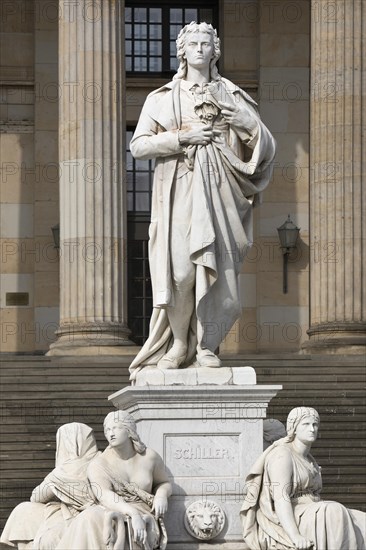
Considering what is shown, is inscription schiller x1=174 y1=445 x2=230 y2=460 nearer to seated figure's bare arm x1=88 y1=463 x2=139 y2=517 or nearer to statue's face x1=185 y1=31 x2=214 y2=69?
seated figure's bare arm x1=88 y1=463 x2=139 y2=517

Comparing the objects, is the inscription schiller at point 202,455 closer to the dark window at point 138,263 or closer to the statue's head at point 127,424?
the statue's head at point 127,424

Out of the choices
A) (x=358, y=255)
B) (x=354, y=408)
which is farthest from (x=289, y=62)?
(x=354, y=408)

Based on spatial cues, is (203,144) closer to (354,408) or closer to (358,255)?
(354,408)

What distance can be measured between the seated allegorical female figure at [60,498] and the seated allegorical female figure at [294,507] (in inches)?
42.4

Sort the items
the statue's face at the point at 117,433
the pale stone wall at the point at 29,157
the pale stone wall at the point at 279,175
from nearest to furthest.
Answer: the statue's face at the point at 117,433, the pale stone wall at the point at 279,175, the pale stone wall at the point at 29,157

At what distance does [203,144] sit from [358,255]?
23.4 meters

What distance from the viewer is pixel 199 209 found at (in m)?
13.2

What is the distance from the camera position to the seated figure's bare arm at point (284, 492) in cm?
1244

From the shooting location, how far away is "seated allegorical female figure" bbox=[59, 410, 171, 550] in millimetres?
12188

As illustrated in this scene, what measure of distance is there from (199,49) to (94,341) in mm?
22063

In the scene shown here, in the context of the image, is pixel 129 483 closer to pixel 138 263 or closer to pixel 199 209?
pixel 199 209

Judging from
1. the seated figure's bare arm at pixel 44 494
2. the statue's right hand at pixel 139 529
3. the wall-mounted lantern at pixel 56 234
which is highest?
the wall-mounted lantern at pixel 56 234

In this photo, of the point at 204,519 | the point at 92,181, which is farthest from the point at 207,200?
the point at 92,181

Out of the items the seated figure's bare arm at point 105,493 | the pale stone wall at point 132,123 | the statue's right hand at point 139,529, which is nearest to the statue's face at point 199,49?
the seated figure's bare arm at point 105,493
